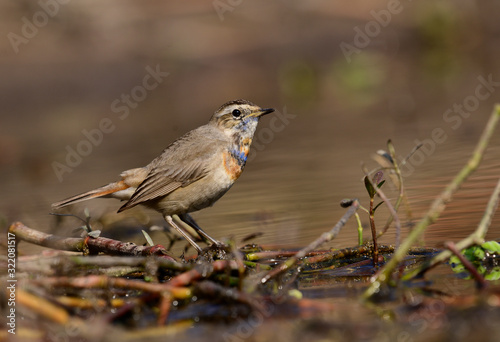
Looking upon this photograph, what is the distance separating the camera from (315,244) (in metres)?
4.09

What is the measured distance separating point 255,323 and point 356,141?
693 cm

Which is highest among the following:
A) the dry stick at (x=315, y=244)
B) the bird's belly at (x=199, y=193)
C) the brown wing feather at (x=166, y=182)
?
the brown wing feather at (x=166, y=182)

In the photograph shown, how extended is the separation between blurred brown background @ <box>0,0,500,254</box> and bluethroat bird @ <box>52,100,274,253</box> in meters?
0.32

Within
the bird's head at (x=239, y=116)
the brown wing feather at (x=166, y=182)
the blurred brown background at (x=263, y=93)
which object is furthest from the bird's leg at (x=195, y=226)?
the bird's head at (x=239, y=116)

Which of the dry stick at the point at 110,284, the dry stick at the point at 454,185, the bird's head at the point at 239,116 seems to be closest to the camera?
the dry stick at the point at 454,185

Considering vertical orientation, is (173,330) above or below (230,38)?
below

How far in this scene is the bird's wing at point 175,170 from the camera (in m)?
6.79

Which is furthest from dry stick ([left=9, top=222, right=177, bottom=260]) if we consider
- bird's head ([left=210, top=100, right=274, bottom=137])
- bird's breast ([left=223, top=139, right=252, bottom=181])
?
bird's head ([left=210, top=100, right=274, bottom=137])

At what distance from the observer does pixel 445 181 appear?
24.5ft

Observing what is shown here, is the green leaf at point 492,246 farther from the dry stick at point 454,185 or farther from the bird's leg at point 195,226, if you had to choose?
the bird's leg at point 195,226

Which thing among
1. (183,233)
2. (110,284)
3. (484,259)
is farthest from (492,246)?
(183,233)

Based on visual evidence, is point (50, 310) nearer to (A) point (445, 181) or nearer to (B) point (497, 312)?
(B) point (497, 312)

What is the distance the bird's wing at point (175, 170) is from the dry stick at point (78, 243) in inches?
41.3

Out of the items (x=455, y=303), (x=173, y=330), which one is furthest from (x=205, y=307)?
(x=455, y=303)
